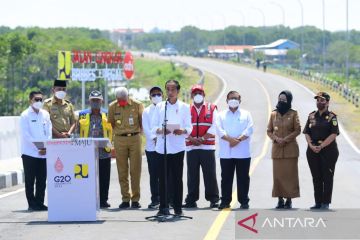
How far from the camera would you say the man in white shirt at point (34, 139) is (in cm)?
1611

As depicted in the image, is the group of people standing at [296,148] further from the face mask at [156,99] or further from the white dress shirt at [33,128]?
the white dress shirt at [33,128]

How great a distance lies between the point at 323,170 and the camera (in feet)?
53.1

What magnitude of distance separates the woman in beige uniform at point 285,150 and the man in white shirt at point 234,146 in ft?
1.42

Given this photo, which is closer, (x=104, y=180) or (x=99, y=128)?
(x=99, y=128)

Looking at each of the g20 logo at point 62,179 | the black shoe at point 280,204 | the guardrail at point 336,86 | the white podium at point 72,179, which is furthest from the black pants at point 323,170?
the guardrail at point 336,86

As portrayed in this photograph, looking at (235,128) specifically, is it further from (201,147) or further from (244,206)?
(244,206)

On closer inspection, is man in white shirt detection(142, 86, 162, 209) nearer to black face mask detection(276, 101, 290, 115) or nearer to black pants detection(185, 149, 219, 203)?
black pants detection(185, 149, 219, 203)

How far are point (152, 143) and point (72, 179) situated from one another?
1856 millimetres

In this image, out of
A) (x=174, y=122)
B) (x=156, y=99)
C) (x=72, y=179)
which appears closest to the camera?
(x=72, y=179)

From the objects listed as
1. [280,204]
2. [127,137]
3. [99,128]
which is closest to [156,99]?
[127,137]

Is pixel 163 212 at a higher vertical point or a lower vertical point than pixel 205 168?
lower

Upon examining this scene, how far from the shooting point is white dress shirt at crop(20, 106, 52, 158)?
1611 centimetres

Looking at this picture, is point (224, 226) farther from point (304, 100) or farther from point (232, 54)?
point (232, 54)

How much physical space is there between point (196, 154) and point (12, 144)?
10.7 m
